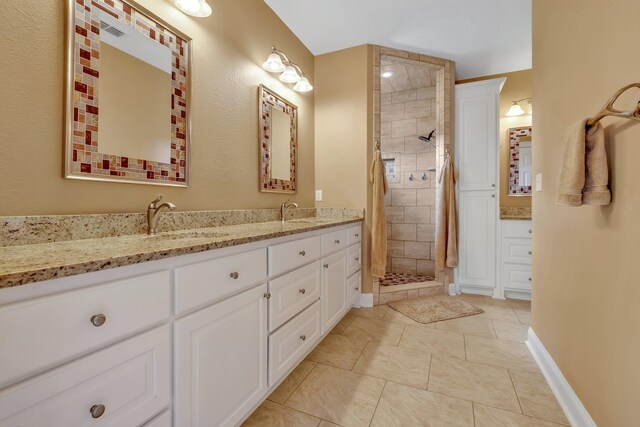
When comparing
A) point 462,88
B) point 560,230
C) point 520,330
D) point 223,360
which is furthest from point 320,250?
point 462,88

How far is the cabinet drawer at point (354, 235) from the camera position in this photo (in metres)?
2.41

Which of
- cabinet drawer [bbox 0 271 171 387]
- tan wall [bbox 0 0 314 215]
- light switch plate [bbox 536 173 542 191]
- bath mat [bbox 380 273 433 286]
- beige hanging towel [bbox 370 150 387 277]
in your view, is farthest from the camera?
bath mat [bbox 380 273 433 286]

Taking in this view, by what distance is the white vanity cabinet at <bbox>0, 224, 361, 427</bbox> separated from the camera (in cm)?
59

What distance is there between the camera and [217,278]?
104cm

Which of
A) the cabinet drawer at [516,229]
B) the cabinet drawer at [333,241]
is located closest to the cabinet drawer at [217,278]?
the cabinet drawer at [333,241]

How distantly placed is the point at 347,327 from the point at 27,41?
2.41 meters

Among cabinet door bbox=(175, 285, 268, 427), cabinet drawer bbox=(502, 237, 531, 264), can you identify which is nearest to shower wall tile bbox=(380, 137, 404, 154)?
cabinet drawer bbox=(502, 237, 531, 264)

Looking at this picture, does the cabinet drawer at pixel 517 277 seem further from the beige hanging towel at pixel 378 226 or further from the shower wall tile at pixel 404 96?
the shower wall tile at pixel 404 96

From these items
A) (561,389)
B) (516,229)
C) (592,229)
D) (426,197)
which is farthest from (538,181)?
(426,197)

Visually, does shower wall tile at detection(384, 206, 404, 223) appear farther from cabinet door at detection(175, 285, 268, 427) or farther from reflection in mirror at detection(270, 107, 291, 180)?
cabinet door at detection(175, 285, 268, 427)

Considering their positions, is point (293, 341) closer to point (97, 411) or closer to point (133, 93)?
point (97, 411)

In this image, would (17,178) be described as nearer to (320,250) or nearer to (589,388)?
(320,250)

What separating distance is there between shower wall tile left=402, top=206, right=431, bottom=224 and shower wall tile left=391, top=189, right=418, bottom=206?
9cm

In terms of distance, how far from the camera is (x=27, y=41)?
979mm
